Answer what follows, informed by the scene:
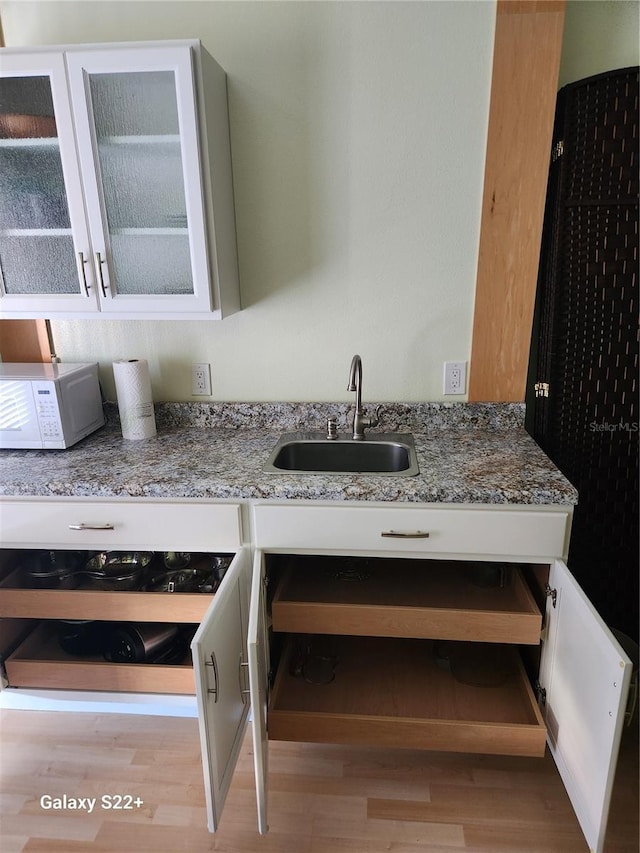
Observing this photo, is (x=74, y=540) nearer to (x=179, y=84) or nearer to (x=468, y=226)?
(x=179, y=84)

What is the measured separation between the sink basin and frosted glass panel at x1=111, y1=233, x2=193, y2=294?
58cm

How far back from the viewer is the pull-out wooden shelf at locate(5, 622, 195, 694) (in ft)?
5.32

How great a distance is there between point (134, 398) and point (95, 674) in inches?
33.7

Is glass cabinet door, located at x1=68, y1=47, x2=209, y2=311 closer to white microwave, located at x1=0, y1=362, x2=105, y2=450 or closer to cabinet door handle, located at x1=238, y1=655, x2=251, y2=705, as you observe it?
white microwave, located at x1=0, y1=362, x2=105, y2=450

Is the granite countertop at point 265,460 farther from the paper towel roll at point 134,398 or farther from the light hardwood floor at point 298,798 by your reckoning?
the light hardwood floor at point 298,798

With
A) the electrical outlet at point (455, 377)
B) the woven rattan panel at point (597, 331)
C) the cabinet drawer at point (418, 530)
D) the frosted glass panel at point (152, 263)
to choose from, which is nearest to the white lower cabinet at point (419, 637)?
the cabinet drawer at point (418, 530)

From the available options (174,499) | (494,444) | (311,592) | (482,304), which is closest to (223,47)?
(482,304)

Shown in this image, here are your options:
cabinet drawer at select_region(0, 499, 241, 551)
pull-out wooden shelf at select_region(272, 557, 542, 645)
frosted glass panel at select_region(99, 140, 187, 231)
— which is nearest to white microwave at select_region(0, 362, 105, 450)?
cabinet drawer at select_region(0, 499, 241, 551)

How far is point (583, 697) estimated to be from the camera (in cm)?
115

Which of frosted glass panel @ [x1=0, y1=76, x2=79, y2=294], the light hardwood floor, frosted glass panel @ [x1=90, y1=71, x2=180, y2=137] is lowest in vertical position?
the light hardwood floor

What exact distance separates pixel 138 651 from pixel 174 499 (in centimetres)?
58

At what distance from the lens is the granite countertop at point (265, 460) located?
A: 4.56 feet

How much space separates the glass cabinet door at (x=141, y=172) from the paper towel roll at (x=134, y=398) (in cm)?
21

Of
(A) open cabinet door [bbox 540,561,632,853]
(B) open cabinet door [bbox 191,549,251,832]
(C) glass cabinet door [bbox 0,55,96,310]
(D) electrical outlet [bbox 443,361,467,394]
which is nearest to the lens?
(A) open cabinet door [bbox 540,561,632,853]
